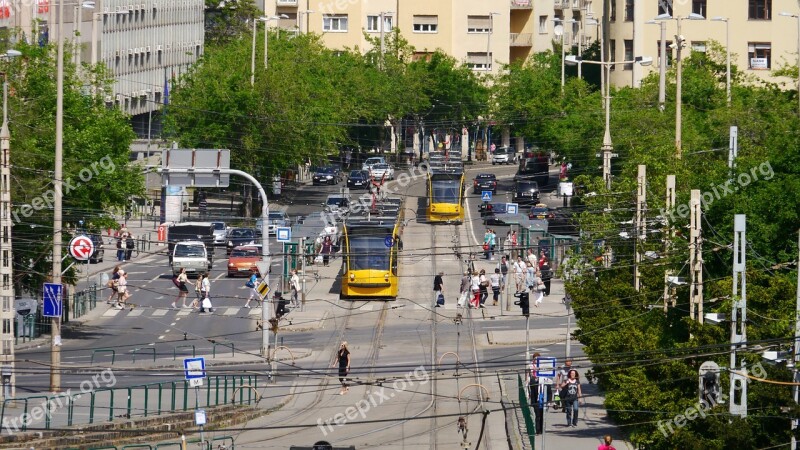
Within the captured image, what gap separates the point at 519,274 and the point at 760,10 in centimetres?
4000

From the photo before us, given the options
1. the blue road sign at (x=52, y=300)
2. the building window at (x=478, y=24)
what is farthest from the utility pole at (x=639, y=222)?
the building window at (x=478, y=24)

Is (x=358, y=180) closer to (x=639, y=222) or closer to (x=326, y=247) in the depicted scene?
(x=326, y=247)

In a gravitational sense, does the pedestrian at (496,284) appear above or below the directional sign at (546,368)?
above

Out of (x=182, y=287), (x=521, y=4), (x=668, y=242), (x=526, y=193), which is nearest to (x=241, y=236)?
(x=182, y=287)

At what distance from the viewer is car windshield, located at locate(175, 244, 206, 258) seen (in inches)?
2687

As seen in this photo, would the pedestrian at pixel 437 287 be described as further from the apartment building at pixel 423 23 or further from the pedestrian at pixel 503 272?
the apartment building at pixel 423 23

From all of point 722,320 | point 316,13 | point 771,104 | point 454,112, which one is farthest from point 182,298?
point 316,13

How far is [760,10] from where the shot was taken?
96.9 meters

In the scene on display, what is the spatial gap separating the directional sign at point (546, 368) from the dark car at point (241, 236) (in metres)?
30.8

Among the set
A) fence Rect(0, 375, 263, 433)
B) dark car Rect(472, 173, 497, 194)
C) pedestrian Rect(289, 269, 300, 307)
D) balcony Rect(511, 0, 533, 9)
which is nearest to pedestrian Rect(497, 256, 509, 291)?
pedestrian Rect(289, 269, 300, 307)

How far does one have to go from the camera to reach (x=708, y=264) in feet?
132

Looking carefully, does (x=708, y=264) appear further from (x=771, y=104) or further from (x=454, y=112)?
(x=454, y=112)

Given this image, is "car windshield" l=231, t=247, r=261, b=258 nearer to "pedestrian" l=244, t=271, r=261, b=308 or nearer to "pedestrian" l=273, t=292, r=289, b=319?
"pedestrian" l=244, t=271, r=261, b=308

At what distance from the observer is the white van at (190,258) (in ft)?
223
